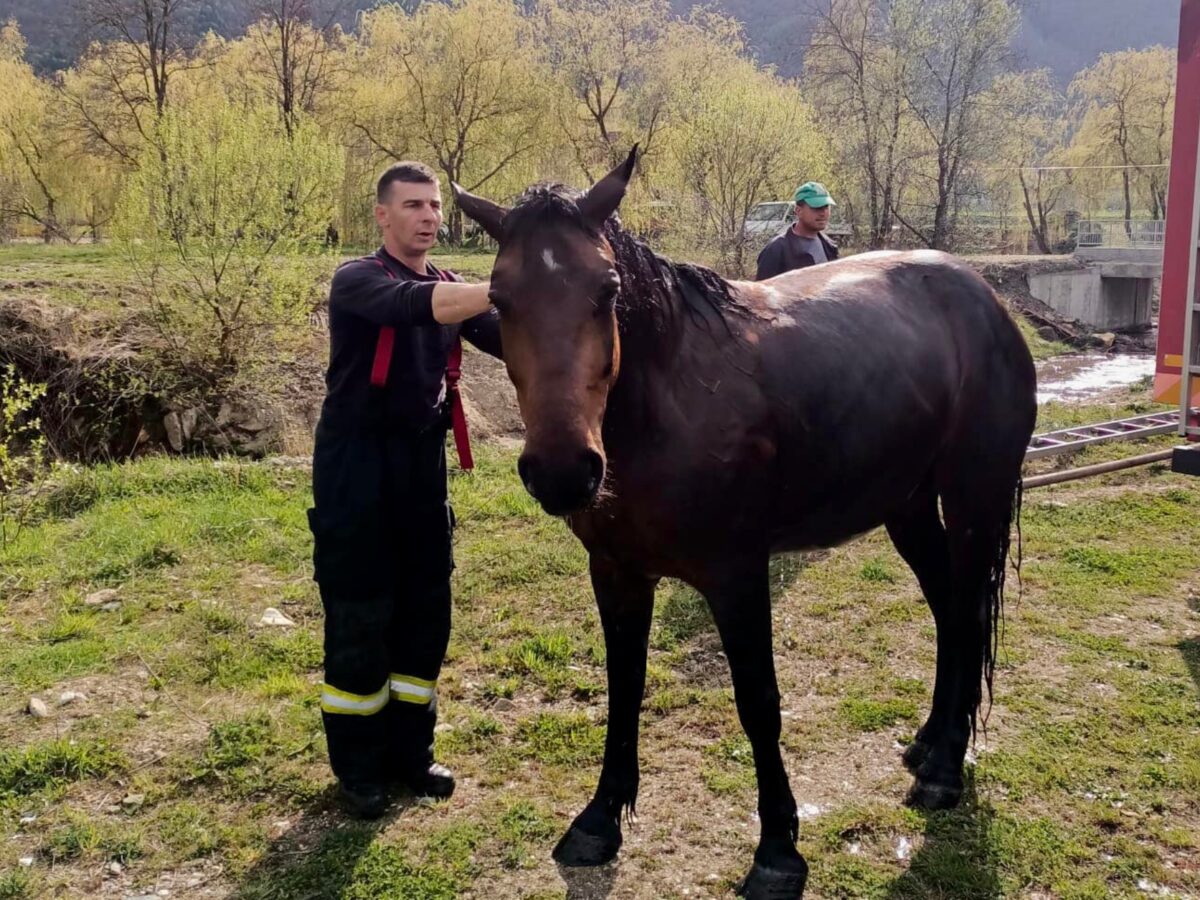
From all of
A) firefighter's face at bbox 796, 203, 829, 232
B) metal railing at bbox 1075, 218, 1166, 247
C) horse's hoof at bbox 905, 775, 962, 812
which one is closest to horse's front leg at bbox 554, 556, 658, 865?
horse's hoof at bbox 905, 775, 962, 812

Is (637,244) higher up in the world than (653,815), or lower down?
higher up

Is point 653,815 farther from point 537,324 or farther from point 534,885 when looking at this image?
point 537,324

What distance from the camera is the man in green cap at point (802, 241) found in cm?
595

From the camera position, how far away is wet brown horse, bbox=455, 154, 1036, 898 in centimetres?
211

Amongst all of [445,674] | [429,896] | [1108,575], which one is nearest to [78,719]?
[445,674]

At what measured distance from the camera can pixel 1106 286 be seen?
24.6 m

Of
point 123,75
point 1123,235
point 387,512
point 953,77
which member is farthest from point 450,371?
point 1123,235

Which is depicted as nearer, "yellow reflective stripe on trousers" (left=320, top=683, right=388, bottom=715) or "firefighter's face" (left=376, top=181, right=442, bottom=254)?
"firefighter's face" (left=376, top=181, right=442, bottom=254)

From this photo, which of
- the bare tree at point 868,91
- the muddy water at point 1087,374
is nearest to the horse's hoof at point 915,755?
the muddy water at point 1087,374

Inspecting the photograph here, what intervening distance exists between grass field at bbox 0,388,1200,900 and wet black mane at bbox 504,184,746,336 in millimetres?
1919

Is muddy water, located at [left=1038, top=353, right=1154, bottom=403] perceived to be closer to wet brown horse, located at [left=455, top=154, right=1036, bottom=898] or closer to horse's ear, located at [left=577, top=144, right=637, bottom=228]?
wet brown horse, located at [left=455, top=154, right=1036, bottom=898]

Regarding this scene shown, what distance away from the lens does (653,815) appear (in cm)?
327

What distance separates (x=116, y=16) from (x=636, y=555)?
23955 mm

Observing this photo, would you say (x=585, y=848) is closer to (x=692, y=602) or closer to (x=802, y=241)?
(x=692, y=602)
